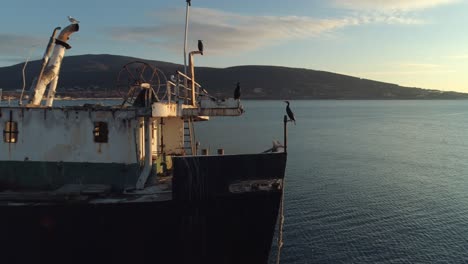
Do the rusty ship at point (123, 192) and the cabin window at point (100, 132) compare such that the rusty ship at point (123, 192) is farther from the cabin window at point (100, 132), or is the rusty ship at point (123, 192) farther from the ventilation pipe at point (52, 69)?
the ventilation pipe at point (52, 69)

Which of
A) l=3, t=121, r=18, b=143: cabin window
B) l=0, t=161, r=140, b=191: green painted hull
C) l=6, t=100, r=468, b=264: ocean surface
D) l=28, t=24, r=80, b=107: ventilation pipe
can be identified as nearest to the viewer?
l=0, t=161, r=140, b=191: green painted hull

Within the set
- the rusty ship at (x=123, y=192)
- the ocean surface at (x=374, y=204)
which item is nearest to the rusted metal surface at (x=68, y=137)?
the rusty ship at (x=123, y=192)

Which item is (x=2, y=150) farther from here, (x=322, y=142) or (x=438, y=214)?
(x=322, y=142)

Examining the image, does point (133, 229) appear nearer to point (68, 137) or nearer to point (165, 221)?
point (165, 221)

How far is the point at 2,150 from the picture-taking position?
1398 cm

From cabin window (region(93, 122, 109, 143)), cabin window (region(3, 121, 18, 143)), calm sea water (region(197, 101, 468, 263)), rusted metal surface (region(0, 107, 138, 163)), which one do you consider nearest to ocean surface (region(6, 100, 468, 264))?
calm sea water (region(197, 101, 468, 263))

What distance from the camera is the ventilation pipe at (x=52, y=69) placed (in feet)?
51.9

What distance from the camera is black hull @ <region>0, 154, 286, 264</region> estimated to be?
12.4 metres

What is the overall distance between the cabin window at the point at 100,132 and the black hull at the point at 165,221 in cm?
232

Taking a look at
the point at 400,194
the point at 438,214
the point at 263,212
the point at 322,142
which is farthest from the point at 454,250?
the point at 322,142

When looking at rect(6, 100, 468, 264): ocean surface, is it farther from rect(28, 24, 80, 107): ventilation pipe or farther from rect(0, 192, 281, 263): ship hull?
rect(28, 24, 80, 107): ventilation pipe

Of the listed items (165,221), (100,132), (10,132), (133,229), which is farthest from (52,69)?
(165,221)

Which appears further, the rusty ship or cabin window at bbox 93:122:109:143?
cabin window at bbox 93:122:109:143

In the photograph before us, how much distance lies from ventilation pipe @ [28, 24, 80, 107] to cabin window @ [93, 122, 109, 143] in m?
3.46
